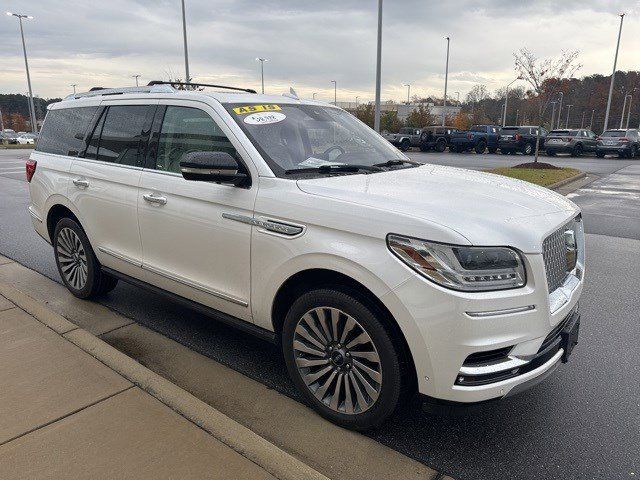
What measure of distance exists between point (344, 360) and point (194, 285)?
131 cm

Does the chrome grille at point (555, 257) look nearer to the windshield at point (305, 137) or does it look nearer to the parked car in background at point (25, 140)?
the windshield at point (305, 137)

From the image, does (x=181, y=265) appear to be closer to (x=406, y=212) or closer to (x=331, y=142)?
(x=331, y=142)

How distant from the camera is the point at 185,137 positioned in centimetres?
366

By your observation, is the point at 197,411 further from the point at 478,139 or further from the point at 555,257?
the point at 478,139

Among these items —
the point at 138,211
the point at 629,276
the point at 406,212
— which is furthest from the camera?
the point at 629,276

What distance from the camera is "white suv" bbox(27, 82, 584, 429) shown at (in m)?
2.37

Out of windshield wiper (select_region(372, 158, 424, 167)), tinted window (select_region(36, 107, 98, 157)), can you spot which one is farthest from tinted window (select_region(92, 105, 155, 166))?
windshield wiper (select_region(372, 158, 424, 167))

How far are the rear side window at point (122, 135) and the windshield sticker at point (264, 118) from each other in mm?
974

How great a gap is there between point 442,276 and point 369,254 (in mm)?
379

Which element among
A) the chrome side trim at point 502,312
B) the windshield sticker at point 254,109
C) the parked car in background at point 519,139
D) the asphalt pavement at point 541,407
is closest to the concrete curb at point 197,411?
the asphalt pavement at point 541,407

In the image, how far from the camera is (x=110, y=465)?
2414 mm

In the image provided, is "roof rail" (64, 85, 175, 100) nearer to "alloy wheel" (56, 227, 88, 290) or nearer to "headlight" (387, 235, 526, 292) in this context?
"alloy wheel" (56, 227, 88, 290)

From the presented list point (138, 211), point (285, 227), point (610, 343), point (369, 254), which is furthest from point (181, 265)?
point (610, 343)

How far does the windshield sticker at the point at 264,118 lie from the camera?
11.1 feet
